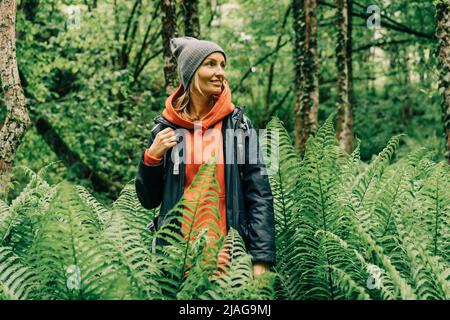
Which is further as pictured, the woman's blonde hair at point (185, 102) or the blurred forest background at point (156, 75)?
the blurred forest background at point (156, 75)

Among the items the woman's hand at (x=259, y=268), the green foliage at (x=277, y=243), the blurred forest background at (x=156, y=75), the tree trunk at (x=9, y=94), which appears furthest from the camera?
the blurred forest background at (x=156, y=75)

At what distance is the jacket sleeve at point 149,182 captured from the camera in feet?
10.8

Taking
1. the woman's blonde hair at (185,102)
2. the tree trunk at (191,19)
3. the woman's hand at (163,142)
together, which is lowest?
the woman's hand at (163,142)

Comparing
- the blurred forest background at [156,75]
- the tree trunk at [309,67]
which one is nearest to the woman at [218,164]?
the blurred forest background at [156,75]

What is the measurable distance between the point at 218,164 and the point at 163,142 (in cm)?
38

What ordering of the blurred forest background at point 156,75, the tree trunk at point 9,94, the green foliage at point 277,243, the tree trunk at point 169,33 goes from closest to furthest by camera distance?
the green foliage at point 277,243 → the tree trunk at point 9,94 → the tree trunk at point 169,33 → the blurred forest background at point 156,75

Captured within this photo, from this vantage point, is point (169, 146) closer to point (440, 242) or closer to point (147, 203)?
point (147, 203)

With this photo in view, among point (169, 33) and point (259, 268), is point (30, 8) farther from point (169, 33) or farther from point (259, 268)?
point (259, 268)

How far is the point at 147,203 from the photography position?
11.2 feet

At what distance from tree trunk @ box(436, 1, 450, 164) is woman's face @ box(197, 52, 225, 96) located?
364 cm

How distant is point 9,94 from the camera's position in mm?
5270

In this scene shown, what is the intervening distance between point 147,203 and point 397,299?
169 centimetres

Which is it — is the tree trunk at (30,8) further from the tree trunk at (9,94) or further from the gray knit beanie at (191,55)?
the gray knit beanie at (191,55)

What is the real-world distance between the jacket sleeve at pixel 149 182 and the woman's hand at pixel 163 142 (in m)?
0.08
